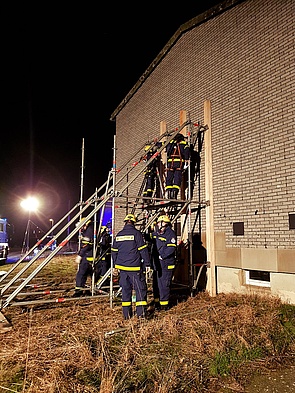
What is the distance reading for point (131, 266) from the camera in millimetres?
5840

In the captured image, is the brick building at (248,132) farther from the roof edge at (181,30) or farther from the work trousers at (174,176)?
the work trousers at (174,176)

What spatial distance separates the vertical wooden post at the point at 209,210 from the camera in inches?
311

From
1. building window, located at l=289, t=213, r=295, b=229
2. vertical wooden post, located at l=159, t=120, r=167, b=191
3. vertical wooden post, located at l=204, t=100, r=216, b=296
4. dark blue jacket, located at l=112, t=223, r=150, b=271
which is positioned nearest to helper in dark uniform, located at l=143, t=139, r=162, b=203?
vertical wooden post, located at l=159, t=120, r=167, b=191

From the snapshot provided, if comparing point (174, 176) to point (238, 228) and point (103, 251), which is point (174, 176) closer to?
point (238, 228)

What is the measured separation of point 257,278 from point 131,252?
10.9 feet

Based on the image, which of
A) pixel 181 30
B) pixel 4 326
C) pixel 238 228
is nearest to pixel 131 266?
pixel 4 326

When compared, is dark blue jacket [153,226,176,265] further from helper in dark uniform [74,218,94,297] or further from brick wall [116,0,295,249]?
helper in dark uniform [74,218,94,297]

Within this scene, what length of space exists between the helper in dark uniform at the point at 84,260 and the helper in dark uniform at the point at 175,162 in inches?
94.6

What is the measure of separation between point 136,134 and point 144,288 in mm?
8240

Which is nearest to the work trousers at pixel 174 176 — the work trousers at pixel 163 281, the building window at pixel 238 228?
the building window at pixel 238 228

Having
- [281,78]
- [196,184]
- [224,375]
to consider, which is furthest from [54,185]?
[224,375]

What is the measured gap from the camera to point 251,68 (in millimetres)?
7688

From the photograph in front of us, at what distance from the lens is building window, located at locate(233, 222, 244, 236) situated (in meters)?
7.48

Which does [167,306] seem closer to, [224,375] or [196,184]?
[224,375]
